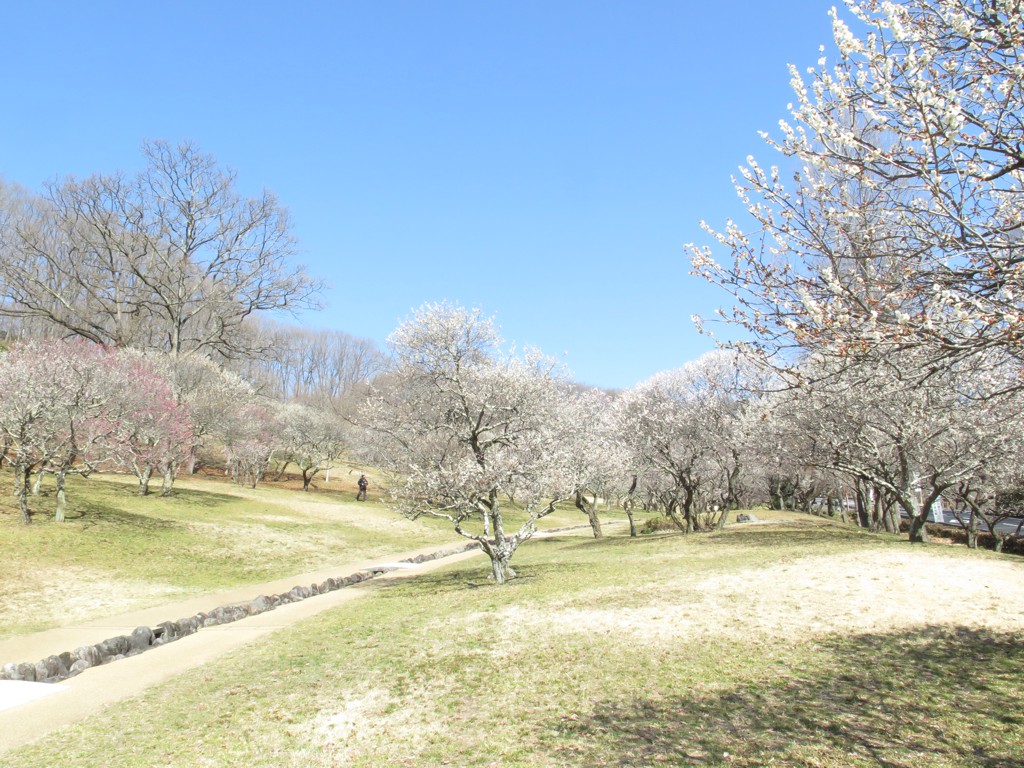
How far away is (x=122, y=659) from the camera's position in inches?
420

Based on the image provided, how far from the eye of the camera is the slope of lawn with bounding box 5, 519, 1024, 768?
6.12m

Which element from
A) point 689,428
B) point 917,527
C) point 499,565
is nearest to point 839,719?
point 499,565

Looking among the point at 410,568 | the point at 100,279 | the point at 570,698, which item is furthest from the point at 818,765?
the point at 100,279

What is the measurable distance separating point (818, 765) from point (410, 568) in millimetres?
19181

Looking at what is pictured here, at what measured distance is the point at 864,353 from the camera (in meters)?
4.62

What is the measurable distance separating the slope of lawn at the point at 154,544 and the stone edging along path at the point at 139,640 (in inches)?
120

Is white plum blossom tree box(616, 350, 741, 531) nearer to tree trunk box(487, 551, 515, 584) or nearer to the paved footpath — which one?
tree trunk box(487, 551, 515, 584)

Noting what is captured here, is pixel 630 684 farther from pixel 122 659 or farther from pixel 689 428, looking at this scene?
pixel 689 428

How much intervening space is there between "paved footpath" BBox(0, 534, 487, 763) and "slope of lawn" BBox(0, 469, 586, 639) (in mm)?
1187

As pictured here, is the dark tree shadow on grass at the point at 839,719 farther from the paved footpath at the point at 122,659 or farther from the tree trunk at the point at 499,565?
the tree trunk at the point at 499,565

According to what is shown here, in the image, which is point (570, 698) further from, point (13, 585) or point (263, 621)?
point (13, 585)

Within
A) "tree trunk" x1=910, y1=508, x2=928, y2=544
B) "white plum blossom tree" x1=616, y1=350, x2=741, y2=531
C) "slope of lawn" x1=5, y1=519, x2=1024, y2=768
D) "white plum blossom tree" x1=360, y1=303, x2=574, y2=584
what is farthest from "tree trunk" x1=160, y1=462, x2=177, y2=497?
"tree trunk" x1=910, y1=508, x2=928, y2=544

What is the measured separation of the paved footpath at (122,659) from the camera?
25.6ft

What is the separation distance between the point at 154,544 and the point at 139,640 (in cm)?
1201
